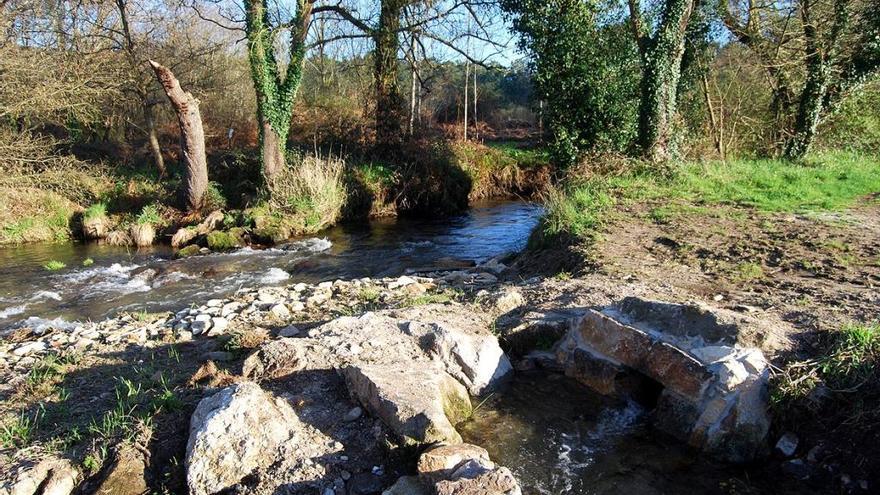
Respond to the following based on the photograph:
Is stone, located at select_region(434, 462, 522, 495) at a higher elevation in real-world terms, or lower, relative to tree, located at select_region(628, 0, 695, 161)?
lower

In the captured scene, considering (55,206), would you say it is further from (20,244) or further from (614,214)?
(614,214)

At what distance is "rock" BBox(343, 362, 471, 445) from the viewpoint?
11.7ft

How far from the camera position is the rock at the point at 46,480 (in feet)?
10.6

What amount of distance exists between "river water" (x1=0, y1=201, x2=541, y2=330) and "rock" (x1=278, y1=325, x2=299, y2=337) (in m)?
3.52

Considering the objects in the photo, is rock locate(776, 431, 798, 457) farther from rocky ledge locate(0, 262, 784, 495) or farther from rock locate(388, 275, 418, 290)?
rock locate(388, 275, 418, 290)

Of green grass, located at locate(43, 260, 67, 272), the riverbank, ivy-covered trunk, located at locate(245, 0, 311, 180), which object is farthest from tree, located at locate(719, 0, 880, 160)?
green grass, located at locate(43, 260, 67, 272)

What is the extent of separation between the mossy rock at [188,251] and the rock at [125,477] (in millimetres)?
9132

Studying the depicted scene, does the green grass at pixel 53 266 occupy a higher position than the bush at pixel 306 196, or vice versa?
the bush at pixel 306 196

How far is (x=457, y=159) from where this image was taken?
19453mm

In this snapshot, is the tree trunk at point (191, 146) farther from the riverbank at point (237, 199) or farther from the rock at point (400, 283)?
the rock at point (400, 283)

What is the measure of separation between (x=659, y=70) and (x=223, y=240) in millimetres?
10691

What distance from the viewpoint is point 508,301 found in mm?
5855

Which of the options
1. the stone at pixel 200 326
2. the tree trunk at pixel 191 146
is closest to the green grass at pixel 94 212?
the tree trunk at pixel 191 146

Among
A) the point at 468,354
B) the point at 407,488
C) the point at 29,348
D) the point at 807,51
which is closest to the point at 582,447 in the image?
the point at 468,354
